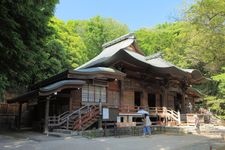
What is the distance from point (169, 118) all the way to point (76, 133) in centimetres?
998

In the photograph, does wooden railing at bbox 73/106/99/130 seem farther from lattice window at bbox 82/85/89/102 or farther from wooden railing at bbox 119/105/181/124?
wooden railing at bbox 119/105/181/124

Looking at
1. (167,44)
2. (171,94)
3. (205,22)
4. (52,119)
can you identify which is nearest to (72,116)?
(52,119)

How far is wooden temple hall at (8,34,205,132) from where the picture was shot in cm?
1923

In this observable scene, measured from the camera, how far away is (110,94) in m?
24.1

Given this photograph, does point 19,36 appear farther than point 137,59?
→ No

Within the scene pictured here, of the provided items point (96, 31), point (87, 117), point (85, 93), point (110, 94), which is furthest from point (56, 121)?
point (96, 31)

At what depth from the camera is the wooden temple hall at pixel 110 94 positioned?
1923 cm

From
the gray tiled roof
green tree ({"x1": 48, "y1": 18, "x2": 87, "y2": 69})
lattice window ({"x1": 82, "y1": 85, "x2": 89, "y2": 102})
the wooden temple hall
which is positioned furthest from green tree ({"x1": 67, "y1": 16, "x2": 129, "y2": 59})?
lattice window ({"x1": 82, "y1": 85, "x2": 89, "y2": 102})

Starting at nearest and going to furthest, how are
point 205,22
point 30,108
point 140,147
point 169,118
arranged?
point 140,147
point 205,22
point 169,118
point 30,108

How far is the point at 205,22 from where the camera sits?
14047 millimetres

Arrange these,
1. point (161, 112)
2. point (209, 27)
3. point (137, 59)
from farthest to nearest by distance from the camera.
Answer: point (161, 112)
point (137, 59)
point (209, 27)

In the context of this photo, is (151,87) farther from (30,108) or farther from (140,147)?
(140,147)

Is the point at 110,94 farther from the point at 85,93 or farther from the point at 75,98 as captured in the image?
the point at 75,98

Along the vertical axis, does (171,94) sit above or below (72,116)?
above
